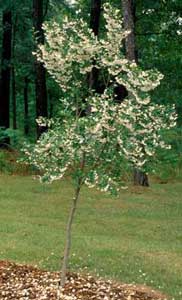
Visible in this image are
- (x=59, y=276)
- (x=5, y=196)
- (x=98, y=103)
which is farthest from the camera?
(x=5, y=196)

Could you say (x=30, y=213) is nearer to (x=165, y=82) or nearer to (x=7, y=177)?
(x=7, y=177)

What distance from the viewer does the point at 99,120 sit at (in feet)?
19.9

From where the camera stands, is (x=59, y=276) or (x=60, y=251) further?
(x=60, y=251)

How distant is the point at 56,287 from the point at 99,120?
196 centimetres

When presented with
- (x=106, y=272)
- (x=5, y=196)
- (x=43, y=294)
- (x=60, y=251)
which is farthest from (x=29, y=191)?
(x=43, y=294)

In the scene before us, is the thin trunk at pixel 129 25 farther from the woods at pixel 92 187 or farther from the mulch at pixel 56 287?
the mulch at pixel 56 287

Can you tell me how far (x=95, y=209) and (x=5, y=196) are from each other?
2.18 meters

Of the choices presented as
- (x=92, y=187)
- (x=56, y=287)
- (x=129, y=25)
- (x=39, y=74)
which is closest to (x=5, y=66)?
(x=39, y=74)

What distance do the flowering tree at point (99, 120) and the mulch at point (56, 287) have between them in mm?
263

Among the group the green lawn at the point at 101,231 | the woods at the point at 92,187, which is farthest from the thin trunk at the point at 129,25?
the green lawn at the point at 101,231

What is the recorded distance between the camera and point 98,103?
6.18 metres

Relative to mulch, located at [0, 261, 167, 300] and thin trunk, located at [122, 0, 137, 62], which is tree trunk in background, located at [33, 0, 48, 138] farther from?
mulch, located at [0, 261, 167, 300]

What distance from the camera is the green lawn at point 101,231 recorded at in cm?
789

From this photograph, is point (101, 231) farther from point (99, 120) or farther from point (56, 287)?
point (99, 120)
